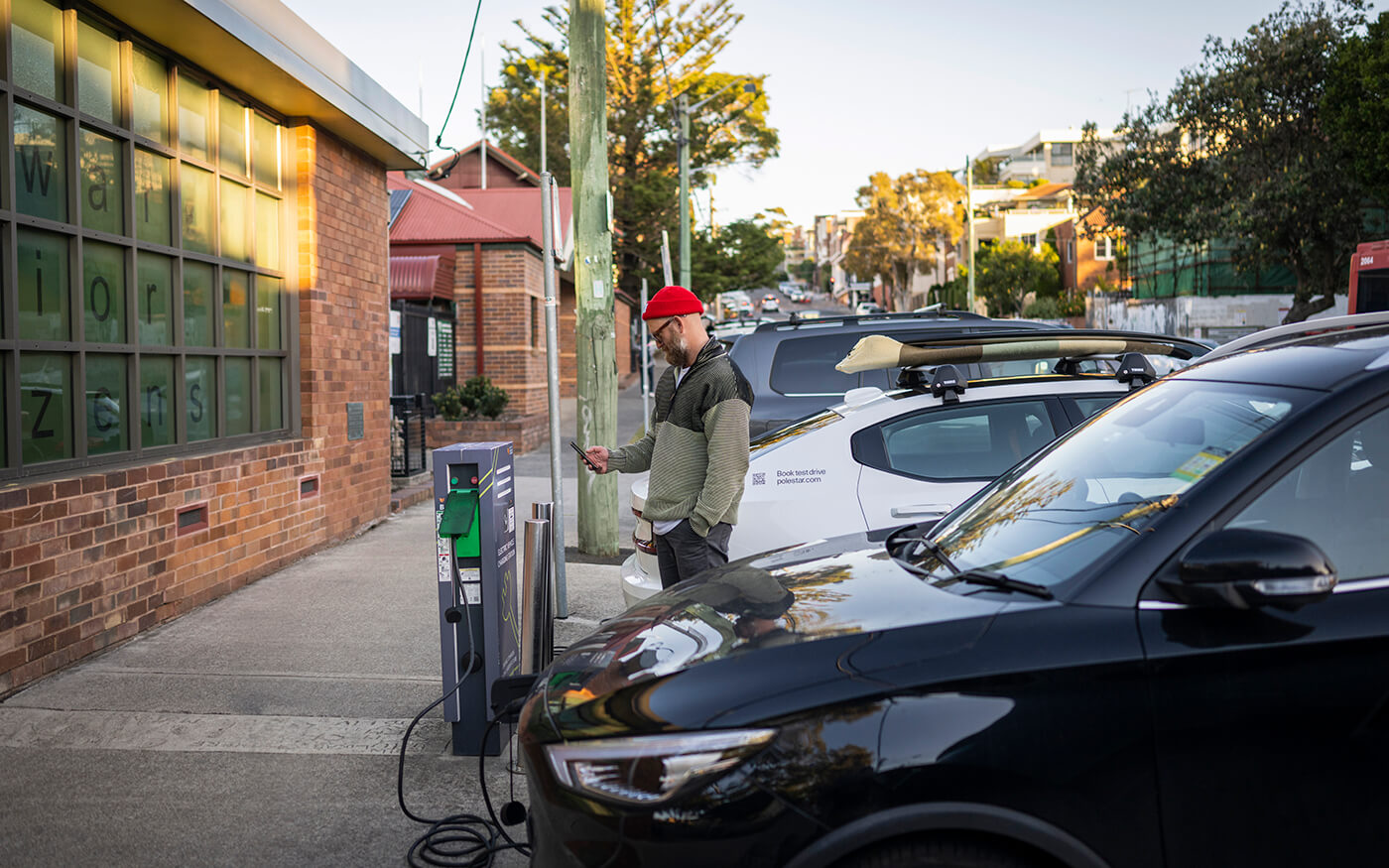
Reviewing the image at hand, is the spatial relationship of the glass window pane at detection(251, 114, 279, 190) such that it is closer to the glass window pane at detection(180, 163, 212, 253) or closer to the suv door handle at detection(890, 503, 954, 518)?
the glass window pane at detection(180, 163, 212, 253)

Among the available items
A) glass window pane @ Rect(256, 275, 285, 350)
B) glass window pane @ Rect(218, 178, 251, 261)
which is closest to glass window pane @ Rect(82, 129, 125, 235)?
glass window pane @ Rect(218, 178, 251, 261)

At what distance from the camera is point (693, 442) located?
482cm

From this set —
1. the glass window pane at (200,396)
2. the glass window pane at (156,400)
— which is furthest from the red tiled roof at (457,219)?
the glass window pane at (156,400)

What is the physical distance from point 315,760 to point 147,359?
361cm

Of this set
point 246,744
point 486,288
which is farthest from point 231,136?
point 486,288

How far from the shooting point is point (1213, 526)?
99.5 inches

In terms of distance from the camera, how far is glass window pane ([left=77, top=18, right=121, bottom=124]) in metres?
6.56

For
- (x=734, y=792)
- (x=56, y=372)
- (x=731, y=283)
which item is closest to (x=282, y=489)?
(x=56, y=372)

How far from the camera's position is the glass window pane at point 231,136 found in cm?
831

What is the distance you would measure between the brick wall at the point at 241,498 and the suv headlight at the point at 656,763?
421cm

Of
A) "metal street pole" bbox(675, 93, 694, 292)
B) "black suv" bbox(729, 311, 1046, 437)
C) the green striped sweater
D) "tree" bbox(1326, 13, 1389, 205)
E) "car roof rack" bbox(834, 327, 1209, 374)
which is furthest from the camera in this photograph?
"metal street pole" bbox(675, 93, 694, 292)

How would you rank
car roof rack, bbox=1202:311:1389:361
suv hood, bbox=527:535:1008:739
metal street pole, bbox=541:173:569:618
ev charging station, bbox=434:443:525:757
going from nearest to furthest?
suv hood, bbox=527:535:1008:739 → car roof rack, bbox=1202:311:1389:361 → ev charging station, bbox=434:443:525:757 → metal street pole, bbox=541:173:569:618

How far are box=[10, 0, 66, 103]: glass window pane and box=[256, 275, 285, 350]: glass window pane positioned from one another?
2.69 m

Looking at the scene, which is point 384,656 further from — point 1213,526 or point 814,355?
point 1213,526
